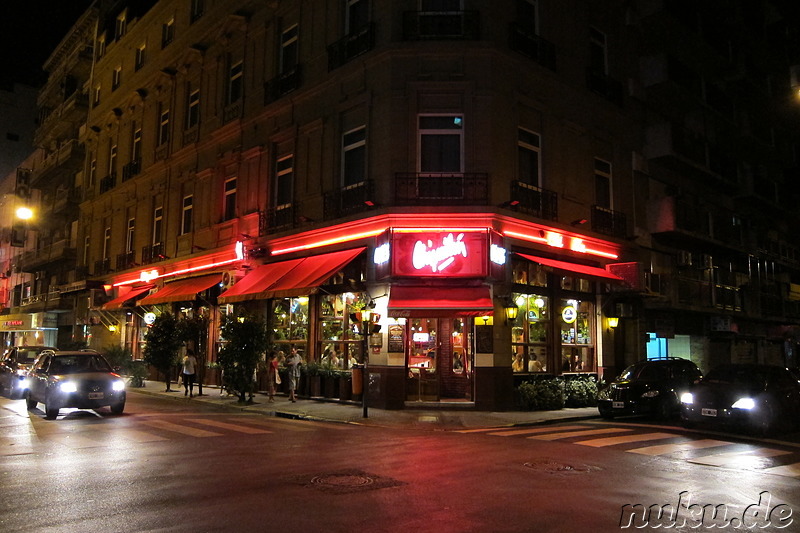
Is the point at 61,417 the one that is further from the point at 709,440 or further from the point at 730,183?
the point at 730,183

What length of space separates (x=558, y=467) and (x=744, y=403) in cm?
681

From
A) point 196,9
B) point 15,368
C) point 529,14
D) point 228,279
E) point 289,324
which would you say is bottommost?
point 15,368

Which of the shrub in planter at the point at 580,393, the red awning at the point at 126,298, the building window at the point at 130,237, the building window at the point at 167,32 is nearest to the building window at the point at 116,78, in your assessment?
the building window at the point at 167,32

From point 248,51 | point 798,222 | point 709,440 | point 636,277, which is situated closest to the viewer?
point 709,440

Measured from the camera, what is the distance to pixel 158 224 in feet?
103

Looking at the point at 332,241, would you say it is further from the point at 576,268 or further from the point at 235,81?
the point at 235,81

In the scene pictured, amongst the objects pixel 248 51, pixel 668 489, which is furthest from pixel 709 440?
pixel 248 51

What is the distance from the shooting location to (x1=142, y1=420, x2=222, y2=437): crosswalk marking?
12.9 metres

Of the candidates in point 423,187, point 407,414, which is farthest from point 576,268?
point 407,414

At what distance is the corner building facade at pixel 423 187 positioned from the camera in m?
18.4

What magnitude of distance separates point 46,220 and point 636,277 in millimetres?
39791

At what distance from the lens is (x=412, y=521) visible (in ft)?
21.0

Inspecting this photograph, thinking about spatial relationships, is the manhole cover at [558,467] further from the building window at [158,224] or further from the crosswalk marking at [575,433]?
the building window at [158,224]

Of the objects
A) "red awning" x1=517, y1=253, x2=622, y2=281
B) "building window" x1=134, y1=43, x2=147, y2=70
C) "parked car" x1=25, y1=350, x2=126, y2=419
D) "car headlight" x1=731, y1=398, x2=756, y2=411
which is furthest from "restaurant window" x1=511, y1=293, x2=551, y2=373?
"building window" x1=134, y1=43, x2=147, y2=70
